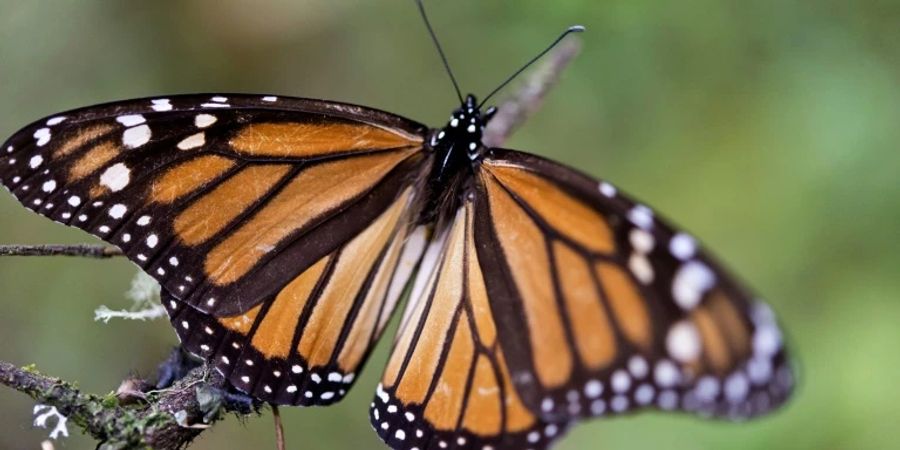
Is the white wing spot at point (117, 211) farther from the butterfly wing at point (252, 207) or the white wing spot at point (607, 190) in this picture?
the white wing spot at point (607, 190)

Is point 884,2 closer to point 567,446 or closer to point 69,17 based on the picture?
point 567,446

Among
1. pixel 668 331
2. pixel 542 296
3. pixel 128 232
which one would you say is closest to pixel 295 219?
pixel 128 232

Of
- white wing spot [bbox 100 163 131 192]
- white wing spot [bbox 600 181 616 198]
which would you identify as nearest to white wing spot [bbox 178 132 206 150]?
white wing spot [bbox 100 163 131 192]

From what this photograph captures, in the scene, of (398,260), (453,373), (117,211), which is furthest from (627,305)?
(117,211)

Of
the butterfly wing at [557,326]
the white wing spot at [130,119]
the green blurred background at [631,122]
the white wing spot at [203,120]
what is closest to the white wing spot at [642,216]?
the butterfly wing at [557,326]

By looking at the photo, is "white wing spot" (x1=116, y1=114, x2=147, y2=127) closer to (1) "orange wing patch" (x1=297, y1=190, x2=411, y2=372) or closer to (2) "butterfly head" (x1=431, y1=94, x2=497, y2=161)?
(1) "orange wing patch" (x1=297, y1=190, x2=411, y2=372)

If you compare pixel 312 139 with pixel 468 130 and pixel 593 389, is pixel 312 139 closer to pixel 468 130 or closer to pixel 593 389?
pixel 468 130
